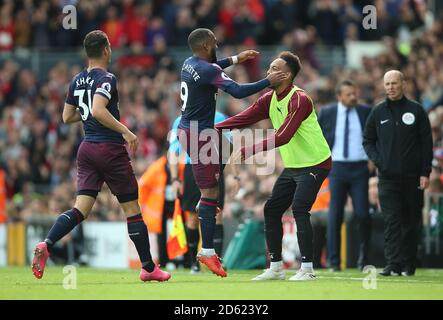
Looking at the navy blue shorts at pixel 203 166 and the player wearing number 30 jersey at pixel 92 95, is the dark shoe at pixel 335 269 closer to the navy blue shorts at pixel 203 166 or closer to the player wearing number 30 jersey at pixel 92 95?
the navy blue shorts at pixel 203 166

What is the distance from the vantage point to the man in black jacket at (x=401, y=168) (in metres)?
13.4

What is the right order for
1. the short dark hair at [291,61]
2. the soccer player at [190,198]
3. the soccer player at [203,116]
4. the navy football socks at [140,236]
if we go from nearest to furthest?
the navy football socks at [140,236]
the soccer player at [203,116]
the short dark hair at [291,61]
the soccer player at [190,198]

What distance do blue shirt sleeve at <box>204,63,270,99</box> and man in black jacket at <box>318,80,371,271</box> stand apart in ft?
12.0

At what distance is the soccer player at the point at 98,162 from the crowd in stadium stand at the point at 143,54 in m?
9.47

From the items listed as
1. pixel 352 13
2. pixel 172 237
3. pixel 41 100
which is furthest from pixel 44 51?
pixel 172 237

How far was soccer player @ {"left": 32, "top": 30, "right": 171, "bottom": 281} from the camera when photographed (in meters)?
11.5

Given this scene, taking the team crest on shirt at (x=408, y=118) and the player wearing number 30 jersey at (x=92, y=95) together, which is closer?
the player wearing number 30 jersey at (x=92, y=95)

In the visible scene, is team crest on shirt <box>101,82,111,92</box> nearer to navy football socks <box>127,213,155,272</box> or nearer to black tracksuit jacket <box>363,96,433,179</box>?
navy football socks <box>127,213,155,272</box>

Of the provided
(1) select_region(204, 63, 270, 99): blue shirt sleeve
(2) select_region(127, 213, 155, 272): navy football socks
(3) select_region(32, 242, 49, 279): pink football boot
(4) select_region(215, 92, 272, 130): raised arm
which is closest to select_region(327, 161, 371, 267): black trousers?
(4) select_region(215, 92, 272, 130): raised arm

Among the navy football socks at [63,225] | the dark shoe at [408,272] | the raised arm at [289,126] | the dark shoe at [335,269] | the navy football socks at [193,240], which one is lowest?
the dark shoe at [335,269]

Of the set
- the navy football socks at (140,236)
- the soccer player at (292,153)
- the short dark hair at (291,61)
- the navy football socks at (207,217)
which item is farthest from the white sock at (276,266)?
the short dark hair at (291,61)

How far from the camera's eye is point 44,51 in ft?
87.0

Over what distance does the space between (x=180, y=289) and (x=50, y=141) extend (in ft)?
47.3

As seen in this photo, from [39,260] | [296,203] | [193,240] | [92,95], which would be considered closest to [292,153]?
[296,203]
